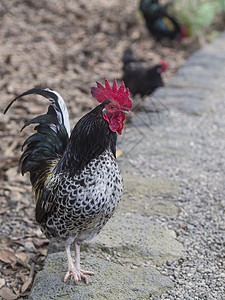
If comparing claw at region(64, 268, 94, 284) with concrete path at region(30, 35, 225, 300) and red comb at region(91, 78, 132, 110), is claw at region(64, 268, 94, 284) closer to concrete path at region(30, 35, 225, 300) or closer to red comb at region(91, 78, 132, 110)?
concrete path at region(30, 35, 225, 300)

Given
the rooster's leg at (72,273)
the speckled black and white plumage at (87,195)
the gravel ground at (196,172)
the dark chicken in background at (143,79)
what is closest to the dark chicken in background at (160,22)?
the gravel ground at (196,172)

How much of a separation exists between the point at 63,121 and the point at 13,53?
398 centimetres

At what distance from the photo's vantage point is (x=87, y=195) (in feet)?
8.18

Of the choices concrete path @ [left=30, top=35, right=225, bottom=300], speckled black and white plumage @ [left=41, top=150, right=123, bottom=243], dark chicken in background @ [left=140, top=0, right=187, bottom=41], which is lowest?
concrete path @ [left=30, top=35, right=225, bottom=300]

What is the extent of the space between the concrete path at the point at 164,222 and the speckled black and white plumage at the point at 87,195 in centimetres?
43

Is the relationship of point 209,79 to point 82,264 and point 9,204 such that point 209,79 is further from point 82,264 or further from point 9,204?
point 82,264

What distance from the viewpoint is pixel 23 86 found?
5828 mm

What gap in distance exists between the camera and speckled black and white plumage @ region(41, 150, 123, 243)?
2.50 m

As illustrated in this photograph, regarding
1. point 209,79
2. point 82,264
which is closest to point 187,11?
point 209,79

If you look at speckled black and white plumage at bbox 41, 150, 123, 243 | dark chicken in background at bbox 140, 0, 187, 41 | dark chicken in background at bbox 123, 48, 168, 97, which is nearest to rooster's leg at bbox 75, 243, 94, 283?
speckled black and white plumage at bbox 41, 150, 123, 243

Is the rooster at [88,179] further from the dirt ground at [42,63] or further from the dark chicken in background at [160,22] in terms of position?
the dark chicken in background at [160,22]

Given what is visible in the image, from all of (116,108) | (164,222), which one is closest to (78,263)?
(164,222)

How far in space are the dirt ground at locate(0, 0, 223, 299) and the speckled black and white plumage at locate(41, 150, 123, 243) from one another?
845 mm

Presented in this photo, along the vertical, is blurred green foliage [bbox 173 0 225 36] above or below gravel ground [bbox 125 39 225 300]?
above
